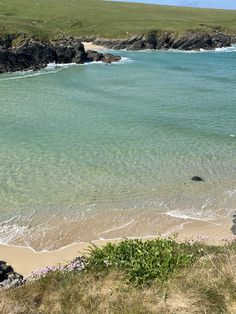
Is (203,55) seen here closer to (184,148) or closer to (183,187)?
(184,148)

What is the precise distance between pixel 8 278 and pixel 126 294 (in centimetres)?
451

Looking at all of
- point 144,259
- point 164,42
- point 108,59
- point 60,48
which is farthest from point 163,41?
point 144,259

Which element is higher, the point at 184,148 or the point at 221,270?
the point at 221,270

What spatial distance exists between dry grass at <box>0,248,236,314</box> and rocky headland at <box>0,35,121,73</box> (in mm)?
56841

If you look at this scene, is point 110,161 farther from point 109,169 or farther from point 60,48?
point 60,48

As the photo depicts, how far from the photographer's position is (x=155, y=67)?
241ft

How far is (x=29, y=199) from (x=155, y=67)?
185 feet

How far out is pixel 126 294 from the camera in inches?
378

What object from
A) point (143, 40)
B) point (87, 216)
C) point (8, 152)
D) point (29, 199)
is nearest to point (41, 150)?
point (8, 152)

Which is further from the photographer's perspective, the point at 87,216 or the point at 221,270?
the point at 87,216

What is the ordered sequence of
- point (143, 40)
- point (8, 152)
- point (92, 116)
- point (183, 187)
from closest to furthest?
1. point (183, 187)
2. point (8, 152)
3. point (92, 116)
4. point (143, 40)

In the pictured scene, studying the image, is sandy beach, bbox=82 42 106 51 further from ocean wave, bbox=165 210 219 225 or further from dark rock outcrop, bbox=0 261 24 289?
dark rock outcrop, bbox=0 261 24 289

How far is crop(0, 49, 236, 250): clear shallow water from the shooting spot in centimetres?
1945

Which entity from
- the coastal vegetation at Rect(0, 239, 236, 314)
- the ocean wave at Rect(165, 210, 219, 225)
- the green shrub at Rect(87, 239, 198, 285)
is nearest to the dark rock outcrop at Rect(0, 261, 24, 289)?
the coastal vegetation at Rect(0, 239, 236, 314)
